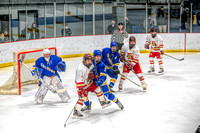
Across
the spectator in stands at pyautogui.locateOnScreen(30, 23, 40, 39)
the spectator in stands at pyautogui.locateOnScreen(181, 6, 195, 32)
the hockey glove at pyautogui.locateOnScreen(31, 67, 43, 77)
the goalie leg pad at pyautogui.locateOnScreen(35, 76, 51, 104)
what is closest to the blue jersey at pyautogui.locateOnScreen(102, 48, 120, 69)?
the goalie leg pad at pyautogui.locateOnScreen(35, 76, 51, 104)

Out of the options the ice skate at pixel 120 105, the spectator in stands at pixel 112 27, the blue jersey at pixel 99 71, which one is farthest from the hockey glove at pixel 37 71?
the spectator in stands at pixel 112 27

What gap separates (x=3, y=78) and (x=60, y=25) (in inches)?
162

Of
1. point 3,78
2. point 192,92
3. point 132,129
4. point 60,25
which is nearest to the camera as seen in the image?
point 132,129

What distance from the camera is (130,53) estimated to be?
8.49 meters

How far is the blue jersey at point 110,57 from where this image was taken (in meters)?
7.85

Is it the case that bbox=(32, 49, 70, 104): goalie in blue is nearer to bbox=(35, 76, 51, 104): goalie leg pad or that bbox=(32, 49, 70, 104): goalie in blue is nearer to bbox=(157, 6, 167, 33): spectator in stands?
bbox=(35, 76, 51, 104): goalie leg pad

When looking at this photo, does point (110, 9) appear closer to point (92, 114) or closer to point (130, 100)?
A: point (130, 100)

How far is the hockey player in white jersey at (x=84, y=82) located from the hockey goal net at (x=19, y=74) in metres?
2.29

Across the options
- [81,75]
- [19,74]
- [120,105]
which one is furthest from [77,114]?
[19,74]

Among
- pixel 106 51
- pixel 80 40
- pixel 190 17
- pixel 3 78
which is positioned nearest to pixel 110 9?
pixel 80 40

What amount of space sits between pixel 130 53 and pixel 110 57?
29.1 inches

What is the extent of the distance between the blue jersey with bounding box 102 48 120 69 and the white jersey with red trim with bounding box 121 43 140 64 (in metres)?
0.50

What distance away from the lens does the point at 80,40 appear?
13789 millimetres

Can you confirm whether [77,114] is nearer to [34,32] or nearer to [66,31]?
[34,32]
